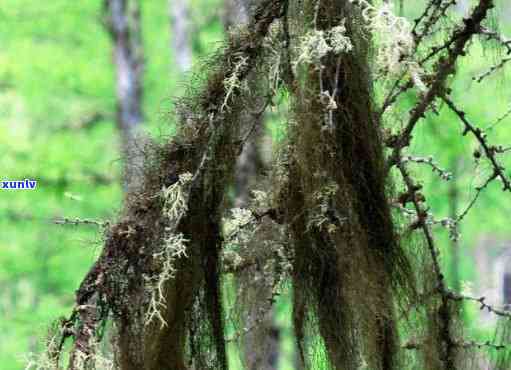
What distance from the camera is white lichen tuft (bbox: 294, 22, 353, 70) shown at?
135 centimetres

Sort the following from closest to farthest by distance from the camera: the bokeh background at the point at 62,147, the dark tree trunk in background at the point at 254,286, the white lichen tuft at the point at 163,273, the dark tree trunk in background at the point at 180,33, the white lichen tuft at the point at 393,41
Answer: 1. the white lichen tuft at the point at 393,41
2. the white lichen tuft at the point at 163,273
3. the dark tree trunk in background at the point at 254,286
4. the dark tree trunk in background at the point at 180,33
5. the bokeh background at the point at 62,147

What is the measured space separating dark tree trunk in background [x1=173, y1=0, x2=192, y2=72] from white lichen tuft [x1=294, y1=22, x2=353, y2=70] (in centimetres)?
445

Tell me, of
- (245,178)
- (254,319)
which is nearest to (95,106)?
(245,178)

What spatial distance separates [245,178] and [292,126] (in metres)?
3.00

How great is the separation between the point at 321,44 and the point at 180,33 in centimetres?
470

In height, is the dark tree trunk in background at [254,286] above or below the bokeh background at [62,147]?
below

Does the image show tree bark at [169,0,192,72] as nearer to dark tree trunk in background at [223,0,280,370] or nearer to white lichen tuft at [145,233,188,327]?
dark tree trunk in background at [223,0,280,370]

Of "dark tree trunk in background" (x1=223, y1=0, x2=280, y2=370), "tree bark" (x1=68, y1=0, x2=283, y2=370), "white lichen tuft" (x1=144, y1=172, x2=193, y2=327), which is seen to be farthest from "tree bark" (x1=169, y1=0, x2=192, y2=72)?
"white lichen tuft" (x1=144, y1=172, x2=193, y2=327)

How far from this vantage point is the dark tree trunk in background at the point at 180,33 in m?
5.85

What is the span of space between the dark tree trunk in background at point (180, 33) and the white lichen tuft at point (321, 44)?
14.6 ft

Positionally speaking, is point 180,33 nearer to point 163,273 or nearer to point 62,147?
point 62,147

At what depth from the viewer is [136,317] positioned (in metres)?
1.39

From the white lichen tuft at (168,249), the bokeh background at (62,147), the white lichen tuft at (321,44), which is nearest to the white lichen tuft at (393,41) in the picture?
the white lichen tuft at (321,44)

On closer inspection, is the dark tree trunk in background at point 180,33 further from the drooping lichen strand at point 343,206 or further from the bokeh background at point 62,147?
the drooping lichen strand at point 343,206
